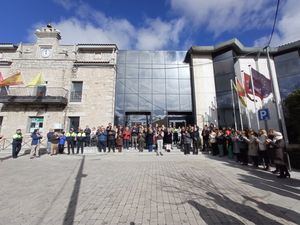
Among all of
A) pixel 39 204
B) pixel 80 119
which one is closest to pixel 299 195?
pixel 39 204

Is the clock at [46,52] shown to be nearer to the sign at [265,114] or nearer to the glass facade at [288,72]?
the sign at [265,114]

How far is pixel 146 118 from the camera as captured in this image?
2127 cm

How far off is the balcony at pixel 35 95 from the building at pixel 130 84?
0.08 m

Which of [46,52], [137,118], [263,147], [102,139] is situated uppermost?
[46,52]

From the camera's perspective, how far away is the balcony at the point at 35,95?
19.0 m

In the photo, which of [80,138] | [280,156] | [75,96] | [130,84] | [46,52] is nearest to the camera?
[280,156]

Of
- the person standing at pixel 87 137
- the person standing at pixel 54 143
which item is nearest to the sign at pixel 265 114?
the person standing at pixel 87 137

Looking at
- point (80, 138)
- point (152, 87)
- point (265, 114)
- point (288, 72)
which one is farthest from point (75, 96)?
point (288, 72)

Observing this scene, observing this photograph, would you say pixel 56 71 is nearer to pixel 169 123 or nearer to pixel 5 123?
pixel 5 123

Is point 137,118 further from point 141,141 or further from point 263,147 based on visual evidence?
point 263,147

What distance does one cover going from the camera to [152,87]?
2164 cm

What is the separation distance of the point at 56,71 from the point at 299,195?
2135 cm

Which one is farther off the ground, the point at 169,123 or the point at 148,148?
the point at 169,123

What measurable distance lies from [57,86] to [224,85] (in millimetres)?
Result: 16833
